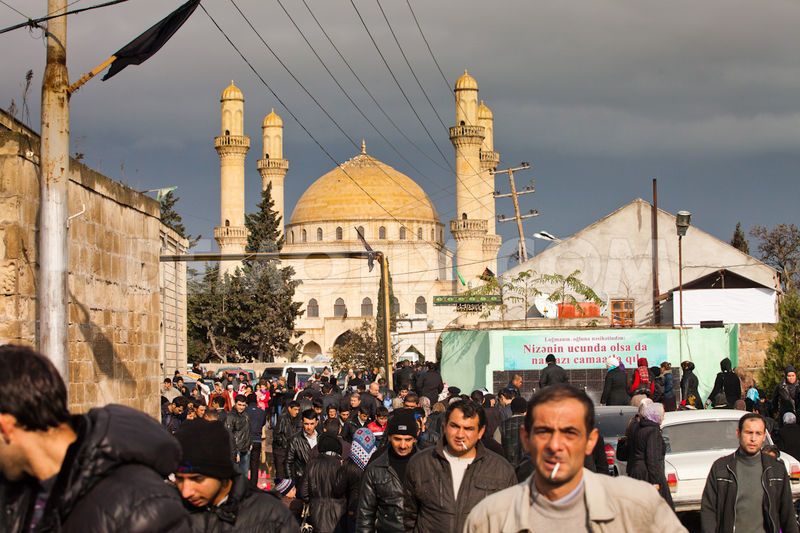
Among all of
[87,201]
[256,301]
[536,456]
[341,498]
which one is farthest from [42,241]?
[256,301]

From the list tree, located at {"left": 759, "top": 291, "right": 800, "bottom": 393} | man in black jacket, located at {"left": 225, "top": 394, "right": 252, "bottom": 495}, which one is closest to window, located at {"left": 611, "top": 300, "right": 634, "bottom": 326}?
tree, located at {"left": 759, "top": 291, "right": 800, "bottom": 393}

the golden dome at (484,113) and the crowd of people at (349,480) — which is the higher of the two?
the golden dome at (484,113)

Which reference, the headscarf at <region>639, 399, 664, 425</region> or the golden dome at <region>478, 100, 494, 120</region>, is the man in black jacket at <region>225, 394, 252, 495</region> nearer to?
the headscarf at <region>639, 399, 664, 425</region>

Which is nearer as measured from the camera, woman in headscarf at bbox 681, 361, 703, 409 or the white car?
the white car

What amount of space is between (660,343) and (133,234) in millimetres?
15314

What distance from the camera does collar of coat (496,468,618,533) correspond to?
10.8ft

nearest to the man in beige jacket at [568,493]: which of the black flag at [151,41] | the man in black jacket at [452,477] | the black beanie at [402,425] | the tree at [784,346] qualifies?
the man in black jacket at [452,477]

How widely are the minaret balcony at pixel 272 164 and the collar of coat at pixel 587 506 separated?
80813 millimetres

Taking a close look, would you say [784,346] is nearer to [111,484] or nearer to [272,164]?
[111,484]

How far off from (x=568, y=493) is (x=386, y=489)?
3.51 metres

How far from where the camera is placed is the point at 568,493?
3.35 metres

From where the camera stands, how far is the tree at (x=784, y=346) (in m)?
22.2

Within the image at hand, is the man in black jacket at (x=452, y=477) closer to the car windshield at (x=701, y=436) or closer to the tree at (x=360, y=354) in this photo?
the car windshield at (x=701, y=436)

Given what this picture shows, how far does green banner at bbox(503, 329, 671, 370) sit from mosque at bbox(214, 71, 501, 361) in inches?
1717
